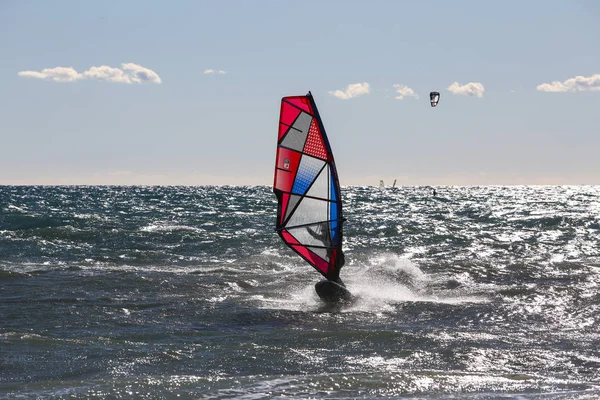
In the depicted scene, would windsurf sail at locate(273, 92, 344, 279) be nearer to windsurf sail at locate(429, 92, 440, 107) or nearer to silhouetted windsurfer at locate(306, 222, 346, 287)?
silhouetted windsurfer at locate(306, 222, 346, 287)

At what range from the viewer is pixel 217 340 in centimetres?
798

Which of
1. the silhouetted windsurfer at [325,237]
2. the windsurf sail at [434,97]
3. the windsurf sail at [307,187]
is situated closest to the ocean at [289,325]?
the silhouetted windsurfer at [325,237]

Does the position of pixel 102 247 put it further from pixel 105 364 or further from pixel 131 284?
pixel 105 364

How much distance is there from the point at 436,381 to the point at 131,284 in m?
7.49

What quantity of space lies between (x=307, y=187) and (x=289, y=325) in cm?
260

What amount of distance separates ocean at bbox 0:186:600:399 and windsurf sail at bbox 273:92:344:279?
0.88m

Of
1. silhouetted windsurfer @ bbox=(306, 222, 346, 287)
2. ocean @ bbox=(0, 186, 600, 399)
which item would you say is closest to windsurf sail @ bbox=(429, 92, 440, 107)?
ocean @ bbox=(0, 186, 600, 399)

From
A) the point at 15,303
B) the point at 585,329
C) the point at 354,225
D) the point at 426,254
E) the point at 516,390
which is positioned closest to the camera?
the point at 516,390

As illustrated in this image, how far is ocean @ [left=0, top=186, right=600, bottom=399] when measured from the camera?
6094 millimetres

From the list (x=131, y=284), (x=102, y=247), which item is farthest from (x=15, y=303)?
(x=102, y=247)

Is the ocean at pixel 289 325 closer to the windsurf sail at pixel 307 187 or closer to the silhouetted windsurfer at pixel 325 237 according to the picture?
the silhouetted windsurfer at pixel 325 237

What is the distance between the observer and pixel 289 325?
8.91 m

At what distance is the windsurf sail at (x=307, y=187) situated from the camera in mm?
10461

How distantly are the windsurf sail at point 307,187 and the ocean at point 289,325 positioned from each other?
0.88 m
